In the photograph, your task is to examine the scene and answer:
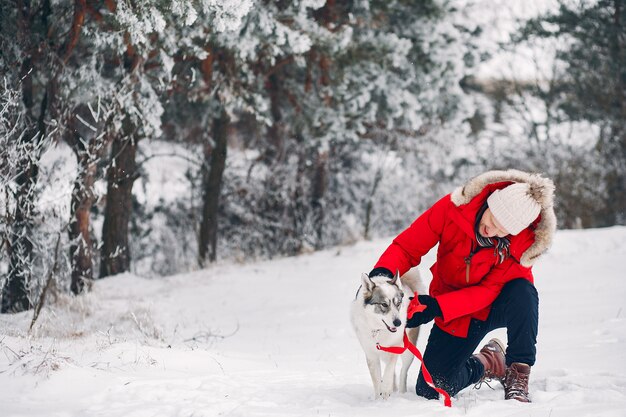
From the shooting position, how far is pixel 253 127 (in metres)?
13.0

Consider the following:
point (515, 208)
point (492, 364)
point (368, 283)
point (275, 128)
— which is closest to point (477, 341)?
point (492, 364)

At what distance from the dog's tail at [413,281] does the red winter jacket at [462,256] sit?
208mm

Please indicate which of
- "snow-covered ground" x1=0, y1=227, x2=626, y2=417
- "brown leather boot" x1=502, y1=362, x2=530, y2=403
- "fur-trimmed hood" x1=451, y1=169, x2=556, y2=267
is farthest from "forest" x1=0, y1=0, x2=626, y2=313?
"brown leather boot" x1=502, y1=362, x2=530, y2=403

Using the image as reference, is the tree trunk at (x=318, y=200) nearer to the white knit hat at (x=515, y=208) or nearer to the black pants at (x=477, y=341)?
the black pants at (x=477, y=341)

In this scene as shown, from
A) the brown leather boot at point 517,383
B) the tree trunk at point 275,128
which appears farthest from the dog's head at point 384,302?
the tree trunk at point 275,128

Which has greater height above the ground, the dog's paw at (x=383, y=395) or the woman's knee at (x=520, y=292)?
the woman's knee at (x=520, y=292)

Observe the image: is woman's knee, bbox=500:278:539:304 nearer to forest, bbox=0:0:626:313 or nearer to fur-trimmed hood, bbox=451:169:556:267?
fur-trimmed hood, bbox=451:169:556:267

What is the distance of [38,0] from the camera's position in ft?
23.9

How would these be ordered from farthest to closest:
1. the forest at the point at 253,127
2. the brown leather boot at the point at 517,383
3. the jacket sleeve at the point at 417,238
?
the forest at the point at 253,127
the jacket sleeve at the point at 417,238
the brown leather boot at the point at 517,383

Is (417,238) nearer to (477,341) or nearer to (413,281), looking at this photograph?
(413,281)

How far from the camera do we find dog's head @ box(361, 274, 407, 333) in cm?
364

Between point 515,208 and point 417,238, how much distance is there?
73 cm

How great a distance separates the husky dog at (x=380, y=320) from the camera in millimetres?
3652

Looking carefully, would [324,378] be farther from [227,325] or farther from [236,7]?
[236,7]
